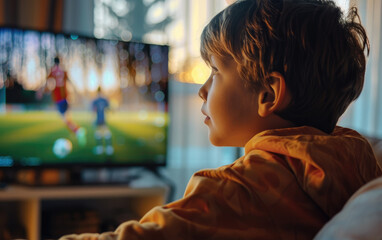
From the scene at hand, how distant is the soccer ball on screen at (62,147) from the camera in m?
1.93

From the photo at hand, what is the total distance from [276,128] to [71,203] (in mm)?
1663

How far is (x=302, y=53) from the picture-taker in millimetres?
760

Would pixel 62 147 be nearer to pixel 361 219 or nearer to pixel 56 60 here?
pixel 56 60

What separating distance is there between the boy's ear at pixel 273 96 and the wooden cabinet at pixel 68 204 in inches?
48.2

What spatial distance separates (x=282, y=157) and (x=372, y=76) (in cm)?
210

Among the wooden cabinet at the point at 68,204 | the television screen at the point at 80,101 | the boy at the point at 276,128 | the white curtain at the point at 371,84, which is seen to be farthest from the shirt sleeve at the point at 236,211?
the white curtain at the point at 371,84

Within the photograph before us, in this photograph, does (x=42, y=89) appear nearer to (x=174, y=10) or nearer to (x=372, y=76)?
(x=174, y=10)

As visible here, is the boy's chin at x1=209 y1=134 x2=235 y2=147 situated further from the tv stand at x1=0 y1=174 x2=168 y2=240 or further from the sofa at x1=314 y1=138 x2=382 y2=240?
the tv stand at x1=0 y1=174 x2=168 y2=240

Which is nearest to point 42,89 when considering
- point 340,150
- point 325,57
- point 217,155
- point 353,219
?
point 217,155

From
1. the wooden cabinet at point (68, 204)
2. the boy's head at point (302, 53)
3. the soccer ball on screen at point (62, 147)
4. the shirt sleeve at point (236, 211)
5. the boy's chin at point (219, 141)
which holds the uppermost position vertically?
the boy's head at point (302, 53)

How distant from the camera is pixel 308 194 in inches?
22.8

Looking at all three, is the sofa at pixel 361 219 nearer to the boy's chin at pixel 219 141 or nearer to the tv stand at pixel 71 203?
the boy's chin at pixel 219 141

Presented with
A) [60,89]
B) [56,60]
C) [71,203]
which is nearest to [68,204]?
[71,203]

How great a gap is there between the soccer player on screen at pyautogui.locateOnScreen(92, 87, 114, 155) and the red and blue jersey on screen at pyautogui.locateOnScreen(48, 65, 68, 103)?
5.8 inches
